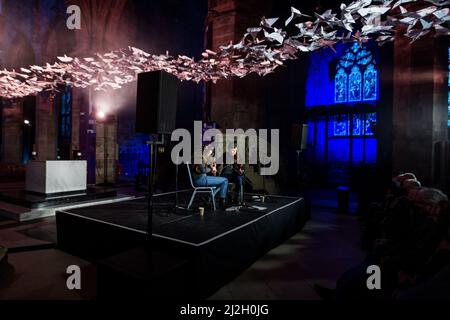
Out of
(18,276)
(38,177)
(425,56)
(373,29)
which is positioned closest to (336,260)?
(373,29)

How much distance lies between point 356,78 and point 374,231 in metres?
10.9

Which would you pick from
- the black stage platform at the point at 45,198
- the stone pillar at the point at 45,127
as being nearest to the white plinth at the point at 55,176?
the black stage platform at the point at 45,198

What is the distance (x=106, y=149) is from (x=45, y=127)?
587cm

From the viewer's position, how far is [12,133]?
15.2 meters

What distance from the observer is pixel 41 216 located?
5.86 m

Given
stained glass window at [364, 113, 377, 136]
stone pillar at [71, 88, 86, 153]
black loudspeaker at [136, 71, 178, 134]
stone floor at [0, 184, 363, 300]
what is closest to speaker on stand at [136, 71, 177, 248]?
black loudspeaker at [136, 71, 178, 134]

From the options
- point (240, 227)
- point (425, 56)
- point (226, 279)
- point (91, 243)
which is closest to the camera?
point (226, 279)

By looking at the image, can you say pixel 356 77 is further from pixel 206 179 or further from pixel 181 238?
pixel 181 238

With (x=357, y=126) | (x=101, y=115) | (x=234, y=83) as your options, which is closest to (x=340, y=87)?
(x=357, y=126)

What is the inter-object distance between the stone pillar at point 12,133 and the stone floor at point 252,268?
1252cm

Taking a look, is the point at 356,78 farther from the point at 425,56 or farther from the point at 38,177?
the point at 38,177

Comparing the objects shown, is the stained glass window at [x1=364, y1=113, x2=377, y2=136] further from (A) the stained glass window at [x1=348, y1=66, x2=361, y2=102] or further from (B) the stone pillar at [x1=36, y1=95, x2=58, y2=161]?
(B) the stone pillar at [x1=36, y1=95, x2=58, y2=161]

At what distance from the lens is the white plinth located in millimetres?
6254

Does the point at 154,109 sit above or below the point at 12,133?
below
